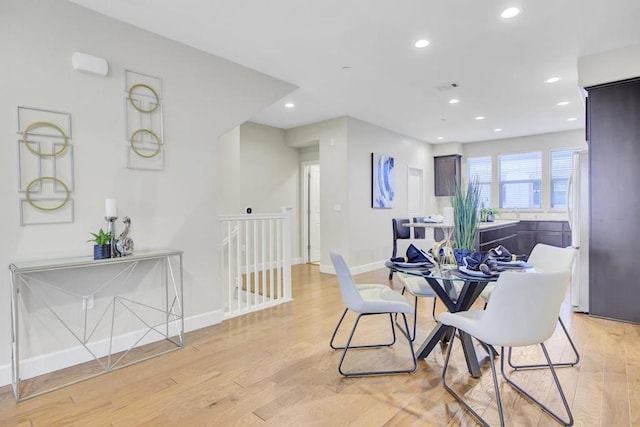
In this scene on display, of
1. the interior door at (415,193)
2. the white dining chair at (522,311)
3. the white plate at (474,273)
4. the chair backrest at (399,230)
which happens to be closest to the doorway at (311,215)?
the chair backrest at (399,230)

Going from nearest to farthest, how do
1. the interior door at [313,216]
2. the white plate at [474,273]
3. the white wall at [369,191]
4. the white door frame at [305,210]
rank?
1. the white plate at [474,273]
2. the white wall at [369,191]
3. the white door frame at [305,210]
4. the interior door at [313,216]

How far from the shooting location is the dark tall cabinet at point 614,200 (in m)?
3.33

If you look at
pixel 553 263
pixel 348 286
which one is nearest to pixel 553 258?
pixel 553 263

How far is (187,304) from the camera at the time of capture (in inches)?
128

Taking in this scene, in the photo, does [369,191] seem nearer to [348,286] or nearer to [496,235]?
[496,235]

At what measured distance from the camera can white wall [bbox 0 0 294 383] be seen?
7.63 feet

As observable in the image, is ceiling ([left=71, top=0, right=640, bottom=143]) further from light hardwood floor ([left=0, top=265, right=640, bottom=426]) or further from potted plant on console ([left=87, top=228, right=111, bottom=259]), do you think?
light hardwood floor ([left=0, top=265, right=640, bottom=426])

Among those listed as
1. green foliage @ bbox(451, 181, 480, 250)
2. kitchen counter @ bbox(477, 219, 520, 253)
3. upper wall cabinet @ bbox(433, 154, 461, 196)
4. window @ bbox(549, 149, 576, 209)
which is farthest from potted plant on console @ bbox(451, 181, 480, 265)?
window @ bbox(549, 149, 576, 209)

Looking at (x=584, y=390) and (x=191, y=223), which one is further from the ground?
(x=191, y=223)

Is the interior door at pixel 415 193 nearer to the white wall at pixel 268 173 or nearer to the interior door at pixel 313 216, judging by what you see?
the interior door at pixel 313 216

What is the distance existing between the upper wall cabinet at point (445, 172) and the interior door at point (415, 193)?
63cm

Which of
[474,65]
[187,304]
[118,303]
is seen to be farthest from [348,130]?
[118,303]

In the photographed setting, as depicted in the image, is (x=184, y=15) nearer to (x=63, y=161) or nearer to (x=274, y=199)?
(x=63, y=161)

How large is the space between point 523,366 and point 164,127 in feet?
11.4
